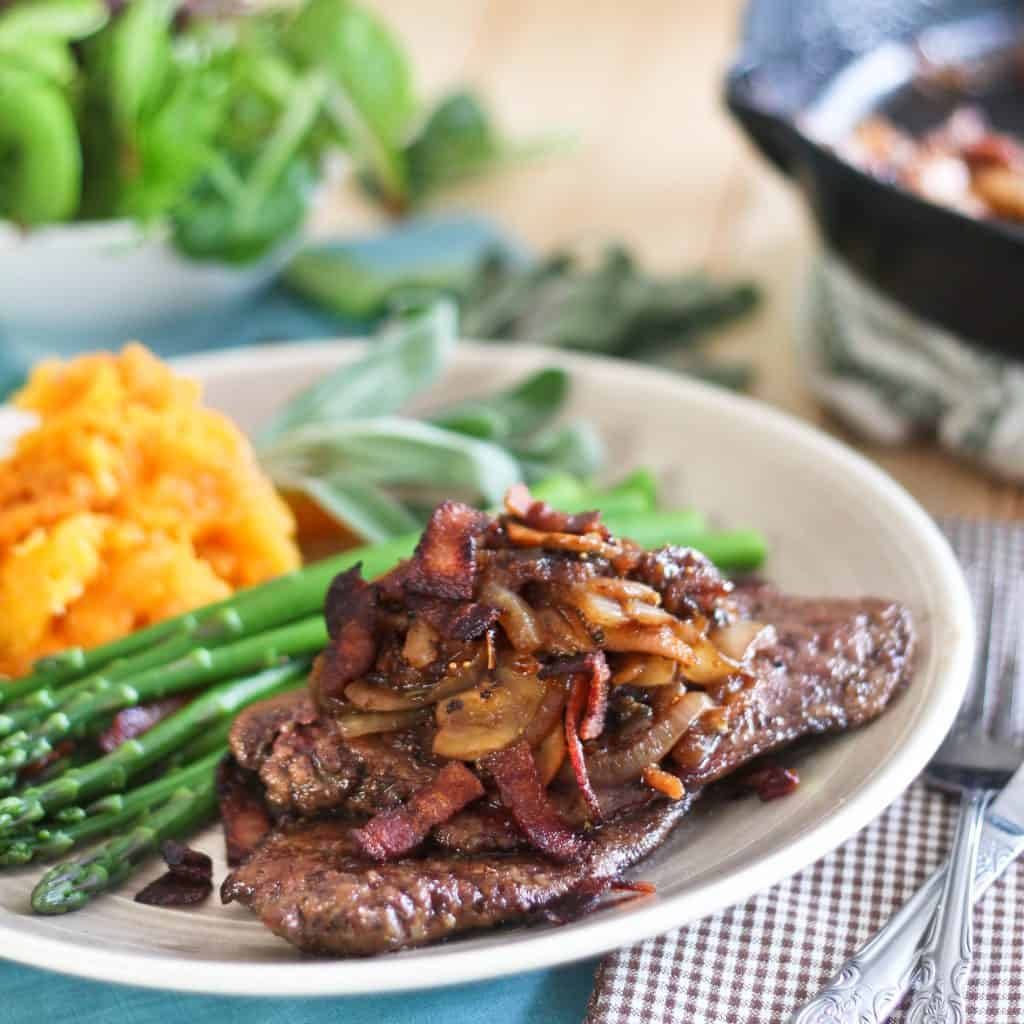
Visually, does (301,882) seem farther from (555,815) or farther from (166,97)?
(166,97)

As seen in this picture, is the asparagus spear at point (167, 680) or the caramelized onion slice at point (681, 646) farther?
the asparagus spear at point (167, 680)

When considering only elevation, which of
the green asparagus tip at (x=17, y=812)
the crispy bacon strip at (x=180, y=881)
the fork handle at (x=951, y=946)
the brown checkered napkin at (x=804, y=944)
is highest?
the green asparagus tip at (x=17, y=812)

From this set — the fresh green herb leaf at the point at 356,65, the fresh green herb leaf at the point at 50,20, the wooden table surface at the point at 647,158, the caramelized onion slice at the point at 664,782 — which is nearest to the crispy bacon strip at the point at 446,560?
the caramelized onion slice at the point at 664,782

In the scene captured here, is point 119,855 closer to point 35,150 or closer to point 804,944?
point 804,944

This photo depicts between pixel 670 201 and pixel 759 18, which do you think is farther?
pixel 670 201

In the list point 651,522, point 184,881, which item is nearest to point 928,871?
point 651,522

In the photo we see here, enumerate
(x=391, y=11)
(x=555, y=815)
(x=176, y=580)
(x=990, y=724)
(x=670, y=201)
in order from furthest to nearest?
1. (x=391, y=11)
2. (x=670, y=201)
3. (x=176, y=580)
4. (x=990, y=724)
5. (x=555, y=815)

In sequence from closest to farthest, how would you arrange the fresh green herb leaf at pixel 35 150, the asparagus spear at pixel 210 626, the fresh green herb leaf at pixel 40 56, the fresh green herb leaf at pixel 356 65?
the asparagus spear at pixel 210 626 < the fresh green herb leaf at pixel 35 150 < the fresh green herb leaf at pixel 40 56 < the fresh green herb leaf at pixel 356 65

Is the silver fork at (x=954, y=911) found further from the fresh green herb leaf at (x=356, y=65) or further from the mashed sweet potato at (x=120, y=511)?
the fresh green herb leaf at (x=356, y=65)
